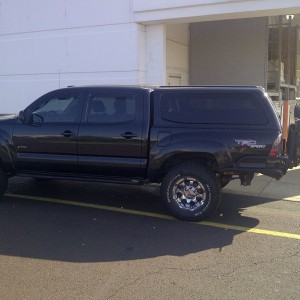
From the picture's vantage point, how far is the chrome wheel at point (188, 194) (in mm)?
6133

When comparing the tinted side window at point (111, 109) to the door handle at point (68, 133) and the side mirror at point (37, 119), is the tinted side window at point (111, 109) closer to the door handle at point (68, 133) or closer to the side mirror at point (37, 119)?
the door handle at point (68, 133)

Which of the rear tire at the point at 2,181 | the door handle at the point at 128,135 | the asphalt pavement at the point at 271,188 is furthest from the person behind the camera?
the asphalt pavement at the point at 271,188

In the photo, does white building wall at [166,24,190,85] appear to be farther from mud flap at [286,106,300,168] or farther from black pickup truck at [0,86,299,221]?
mud flap at [286,106,300,168]

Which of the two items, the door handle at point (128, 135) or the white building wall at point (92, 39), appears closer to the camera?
the door handle at point (128, 135)

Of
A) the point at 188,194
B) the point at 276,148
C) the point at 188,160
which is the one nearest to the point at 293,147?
the point at 276,148

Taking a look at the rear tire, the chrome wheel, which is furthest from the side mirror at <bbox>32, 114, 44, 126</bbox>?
the chrome wheel

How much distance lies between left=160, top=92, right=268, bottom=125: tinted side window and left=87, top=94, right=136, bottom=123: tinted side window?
49 centimetres

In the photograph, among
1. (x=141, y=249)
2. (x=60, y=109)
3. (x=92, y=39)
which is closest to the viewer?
(x=141, y=249)

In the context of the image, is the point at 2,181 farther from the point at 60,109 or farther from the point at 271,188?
the point at 271,188

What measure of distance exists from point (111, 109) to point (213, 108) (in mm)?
1520

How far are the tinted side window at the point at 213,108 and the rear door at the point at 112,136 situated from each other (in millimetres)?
466

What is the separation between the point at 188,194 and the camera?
6164 mm

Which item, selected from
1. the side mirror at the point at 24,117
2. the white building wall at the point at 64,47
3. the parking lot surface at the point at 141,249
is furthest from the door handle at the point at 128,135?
the white building wall at the point at 64,47

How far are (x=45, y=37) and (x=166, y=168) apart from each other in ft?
24.4
